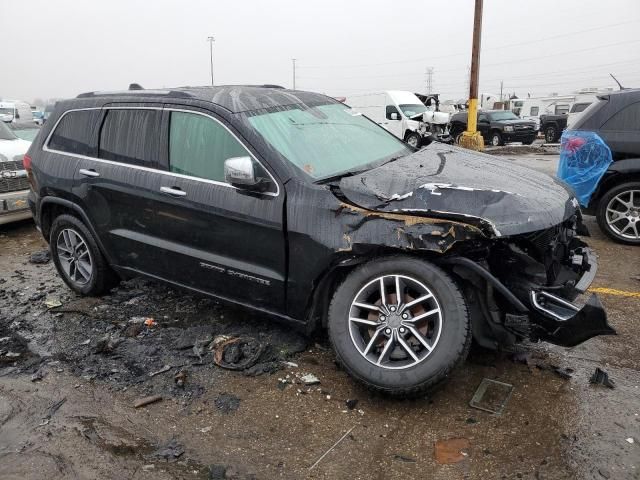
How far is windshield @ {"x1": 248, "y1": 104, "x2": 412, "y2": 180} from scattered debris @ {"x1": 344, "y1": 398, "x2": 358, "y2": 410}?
53.6 inches

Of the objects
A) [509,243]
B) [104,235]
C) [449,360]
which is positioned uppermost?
[509,243]

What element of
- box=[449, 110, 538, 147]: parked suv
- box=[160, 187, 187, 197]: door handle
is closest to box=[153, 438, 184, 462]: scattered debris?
box=[160, 187, 187, 197]: door handle

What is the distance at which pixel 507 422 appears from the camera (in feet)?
9.45

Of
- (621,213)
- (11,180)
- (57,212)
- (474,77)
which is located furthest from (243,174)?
(474,77)

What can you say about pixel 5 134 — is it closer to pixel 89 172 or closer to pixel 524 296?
pixel 89 172

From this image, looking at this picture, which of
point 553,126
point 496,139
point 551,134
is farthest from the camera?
point 551,134

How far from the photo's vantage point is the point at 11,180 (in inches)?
280

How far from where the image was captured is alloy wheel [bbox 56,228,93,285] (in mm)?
4621

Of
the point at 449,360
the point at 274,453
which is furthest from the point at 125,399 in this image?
the point at 449,360

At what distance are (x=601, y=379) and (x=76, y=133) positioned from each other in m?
4.28

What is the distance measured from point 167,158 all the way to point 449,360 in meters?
2.35

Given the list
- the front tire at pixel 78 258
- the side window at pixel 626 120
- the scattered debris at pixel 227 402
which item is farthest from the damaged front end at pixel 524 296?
the side window at pixel 626 120

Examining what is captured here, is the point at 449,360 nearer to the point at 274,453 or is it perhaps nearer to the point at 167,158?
the point at 274,453

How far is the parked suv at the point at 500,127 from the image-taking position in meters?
23.0
